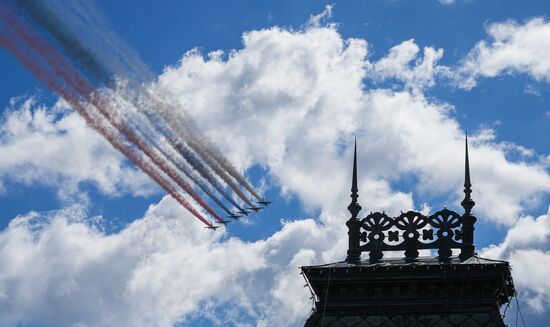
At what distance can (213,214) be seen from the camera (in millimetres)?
95938

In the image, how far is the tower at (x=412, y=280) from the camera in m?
45.3

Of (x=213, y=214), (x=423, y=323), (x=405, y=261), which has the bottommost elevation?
(x=423, y=323)

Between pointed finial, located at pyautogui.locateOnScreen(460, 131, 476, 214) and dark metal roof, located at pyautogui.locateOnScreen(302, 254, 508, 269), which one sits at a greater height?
pointed finial, located at pyautogui.locateOnScreen(460, 131, 476, 214)

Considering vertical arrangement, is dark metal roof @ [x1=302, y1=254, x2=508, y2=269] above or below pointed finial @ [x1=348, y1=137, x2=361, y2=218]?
below

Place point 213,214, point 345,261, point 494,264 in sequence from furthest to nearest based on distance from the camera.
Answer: point 213,214
point 345,261
point 494,264

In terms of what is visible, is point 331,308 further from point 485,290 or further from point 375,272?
point 485,290

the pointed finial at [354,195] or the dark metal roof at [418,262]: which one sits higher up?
the pointed finial at [354,195]

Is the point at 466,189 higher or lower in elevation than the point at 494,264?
higher

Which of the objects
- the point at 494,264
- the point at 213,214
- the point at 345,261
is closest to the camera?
the point at 494,264

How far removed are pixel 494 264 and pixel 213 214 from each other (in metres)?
53.0

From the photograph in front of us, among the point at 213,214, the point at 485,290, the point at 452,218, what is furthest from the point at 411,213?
the point at 213,214

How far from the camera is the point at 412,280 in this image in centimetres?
4584

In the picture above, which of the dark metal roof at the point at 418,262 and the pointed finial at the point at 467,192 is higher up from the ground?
the pointed finial at the point at 467,192

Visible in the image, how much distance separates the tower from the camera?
4531cm
